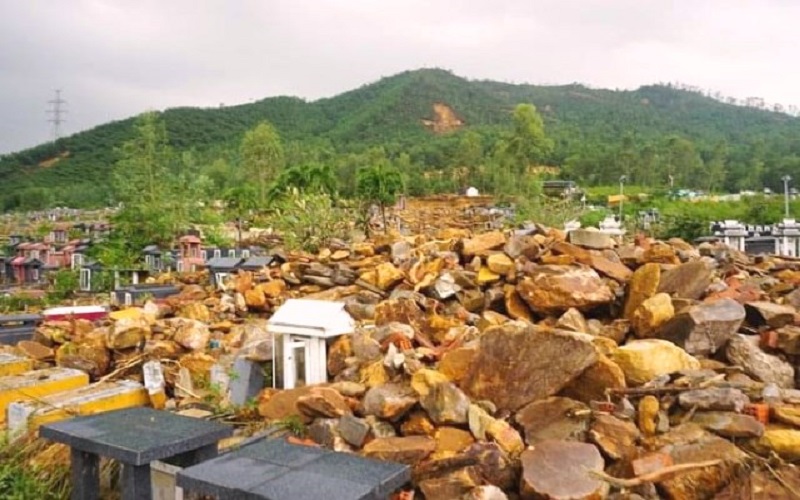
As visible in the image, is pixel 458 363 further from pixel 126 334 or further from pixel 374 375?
pixel 126 334

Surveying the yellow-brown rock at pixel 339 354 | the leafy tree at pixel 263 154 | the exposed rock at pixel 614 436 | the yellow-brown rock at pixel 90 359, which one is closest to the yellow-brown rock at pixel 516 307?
the yellow-brown rock at pixel 339 354

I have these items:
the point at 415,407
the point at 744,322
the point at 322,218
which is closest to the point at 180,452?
the point at 415,407

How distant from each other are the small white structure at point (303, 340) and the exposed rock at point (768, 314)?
2.60 m

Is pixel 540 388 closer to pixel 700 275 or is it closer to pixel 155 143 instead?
pixel 700 275

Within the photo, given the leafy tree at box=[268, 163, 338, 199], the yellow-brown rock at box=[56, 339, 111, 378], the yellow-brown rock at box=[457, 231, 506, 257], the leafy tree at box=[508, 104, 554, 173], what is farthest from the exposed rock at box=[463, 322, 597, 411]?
the leafy tree at box=[508, 104, 554, 173]

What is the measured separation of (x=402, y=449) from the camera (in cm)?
283

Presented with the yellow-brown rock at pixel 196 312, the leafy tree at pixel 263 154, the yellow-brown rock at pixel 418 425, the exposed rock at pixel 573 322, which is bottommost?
the yellow-brown rock at pixel 418 425

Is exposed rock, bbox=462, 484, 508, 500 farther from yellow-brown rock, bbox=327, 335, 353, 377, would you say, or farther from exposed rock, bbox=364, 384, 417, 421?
yellow-brown rock, bbox=327, 335, 353, 377

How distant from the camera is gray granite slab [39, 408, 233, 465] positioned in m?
2.43

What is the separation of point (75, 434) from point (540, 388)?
211 centimetres

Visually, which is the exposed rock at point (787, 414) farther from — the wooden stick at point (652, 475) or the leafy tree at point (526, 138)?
the leafy tree at point (526, 138)

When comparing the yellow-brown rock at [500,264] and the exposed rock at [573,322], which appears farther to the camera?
the yellow-brown rock at [500,264]

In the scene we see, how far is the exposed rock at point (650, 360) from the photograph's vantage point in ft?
10.7

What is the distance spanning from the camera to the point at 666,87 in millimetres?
112062
